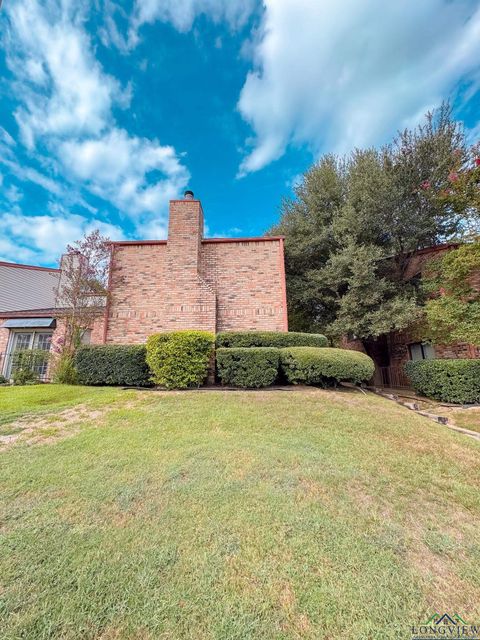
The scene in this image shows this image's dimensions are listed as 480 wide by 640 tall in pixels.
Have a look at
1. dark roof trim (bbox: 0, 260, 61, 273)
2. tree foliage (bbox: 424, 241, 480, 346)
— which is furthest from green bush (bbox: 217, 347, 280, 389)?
dark roof trim (bbox: 0, 260, 61, 273)

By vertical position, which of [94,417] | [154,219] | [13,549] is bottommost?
[13,549]

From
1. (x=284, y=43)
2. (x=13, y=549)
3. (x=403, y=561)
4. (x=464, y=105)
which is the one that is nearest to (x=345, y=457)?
(x=403, y=561)

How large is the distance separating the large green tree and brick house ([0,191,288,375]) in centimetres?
313

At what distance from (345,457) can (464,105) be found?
13.1 meters

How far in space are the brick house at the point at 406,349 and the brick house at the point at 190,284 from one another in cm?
632

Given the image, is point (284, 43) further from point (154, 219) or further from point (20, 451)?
point (20, 451)

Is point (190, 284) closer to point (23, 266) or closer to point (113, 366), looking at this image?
point (113, 366)

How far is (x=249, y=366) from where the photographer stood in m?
6.91

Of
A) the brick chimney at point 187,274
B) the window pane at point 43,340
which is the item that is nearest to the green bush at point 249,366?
the brick chimney at point 187,274

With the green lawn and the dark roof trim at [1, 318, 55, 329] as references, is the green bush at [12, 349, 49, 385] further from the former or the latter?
the green lawn

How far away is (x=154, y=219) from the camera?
478 inches

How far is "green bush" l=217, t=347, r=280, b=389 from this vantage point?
22.6 feet

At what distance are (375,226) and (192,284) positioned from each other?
8136 mm

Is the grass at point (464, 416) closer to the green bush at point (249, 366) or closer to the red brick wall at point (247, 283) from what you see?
the green bush at point (249, 366)
